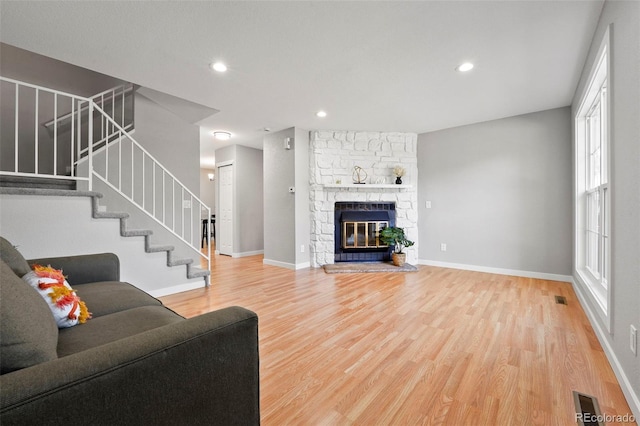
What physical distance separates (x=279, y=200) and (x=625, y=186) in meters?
4.13

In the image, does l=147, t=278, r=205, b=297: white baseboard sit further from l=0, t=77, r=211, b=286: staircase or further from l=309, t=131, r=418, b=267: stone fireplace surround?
l=309, t=131, r=418, b=267: stone fireplace surround

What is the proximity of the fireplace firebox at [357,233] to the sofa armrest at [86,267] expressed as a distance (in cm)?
331

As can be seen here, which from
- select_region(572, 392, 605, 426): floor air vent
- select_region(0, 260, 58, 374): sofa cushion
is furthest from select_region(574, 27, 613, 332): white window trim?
select_region(0, 260, 58, 374): sofa cushion

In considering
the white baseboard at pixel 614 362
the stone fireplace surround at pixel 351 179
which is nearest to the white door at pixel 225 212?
the stone fireplace surround at pixel 351 179

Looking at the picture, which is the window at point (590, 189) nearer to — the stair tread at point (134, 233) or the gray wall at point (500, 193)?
the gray wall at point (500, 193)

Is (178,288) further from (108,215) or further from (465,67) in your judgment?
(465,67)

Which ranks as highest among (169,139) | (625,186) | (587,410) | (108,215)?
(169,139)

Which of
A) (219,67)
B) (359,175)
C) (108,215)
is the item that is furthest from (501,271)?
(108,215)

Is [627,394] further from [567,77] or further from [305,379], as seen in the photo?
[567,77]

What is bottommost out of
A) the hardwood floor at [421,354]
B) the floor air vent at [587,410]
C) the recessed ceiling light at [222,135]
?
the floor air vent at [587,410]

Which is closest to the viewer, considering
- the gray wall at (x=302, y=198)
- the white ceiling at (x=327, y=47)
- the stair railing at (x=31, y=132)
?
the white ceiling at (x=327, y=47)

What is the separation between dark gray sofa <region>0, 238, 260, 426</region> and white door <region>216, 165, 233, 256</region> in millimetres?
4948

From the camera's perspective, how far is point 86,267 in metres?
A: 1.97

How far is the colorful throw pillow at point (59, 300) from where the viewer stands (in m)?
1.28
